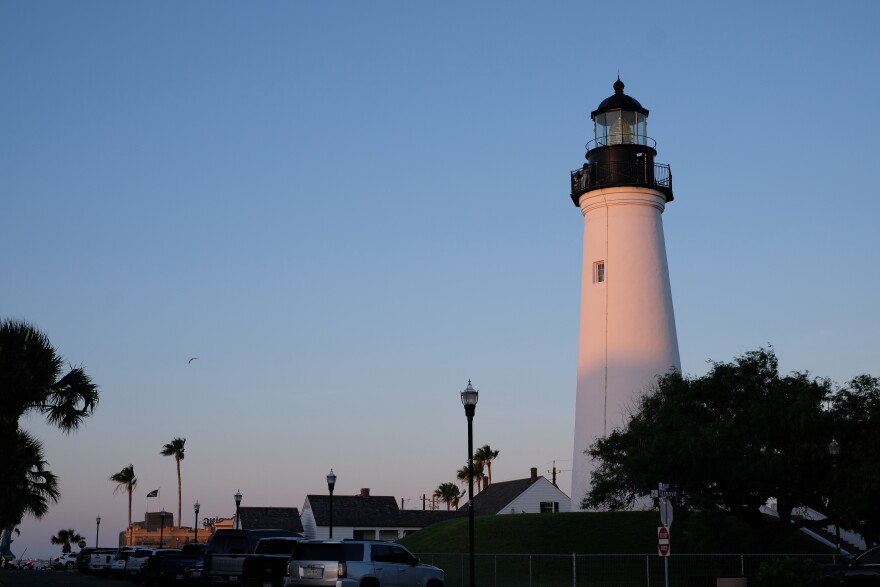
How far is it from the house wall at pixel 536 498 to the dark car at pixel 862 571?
154ft

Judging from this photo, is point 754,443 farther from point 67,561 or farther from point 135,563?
point 67,561

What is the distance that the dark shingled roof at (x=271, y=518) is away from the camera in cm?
8481

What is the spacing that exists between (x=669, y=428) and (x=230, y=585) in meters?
14.7

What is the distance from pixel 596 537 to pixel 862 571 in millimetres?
19334

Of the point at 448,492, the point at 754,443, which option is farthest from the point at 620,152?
the point at 448,492

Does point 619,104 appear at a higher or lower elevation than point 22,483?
higher

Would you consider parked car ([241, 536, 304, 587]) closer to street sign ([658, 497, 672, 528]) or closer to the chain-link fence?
the chain-link fence

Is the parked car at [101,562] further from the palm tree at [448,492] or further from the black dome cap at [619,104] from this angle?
the palm tree at [448,492]

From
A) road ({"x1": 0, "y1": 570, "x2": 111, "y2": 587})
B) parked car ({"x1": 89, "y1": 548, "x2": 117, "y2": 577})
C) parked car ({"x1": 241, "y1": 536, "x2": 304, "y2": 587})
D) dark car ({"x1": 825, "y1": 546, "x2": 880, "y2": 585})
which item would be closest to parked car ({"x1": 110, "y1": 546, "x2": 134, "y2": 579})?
parked car ({"x1": 89, "y1": 548, "x2": 117, "y2": 577})

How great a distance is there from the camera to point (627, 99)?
46.7 metres

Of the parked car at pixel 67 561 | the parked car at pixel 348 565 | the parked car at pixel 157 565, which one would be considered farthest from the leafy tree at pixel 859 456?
the parked car at pixel 67 561

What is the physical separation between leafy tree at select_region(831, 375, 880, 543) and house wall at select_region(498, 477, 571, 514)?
39914mm

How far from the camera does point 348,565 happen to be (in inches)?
985

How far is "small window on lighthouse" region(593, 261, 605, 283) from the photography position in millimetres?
45969
